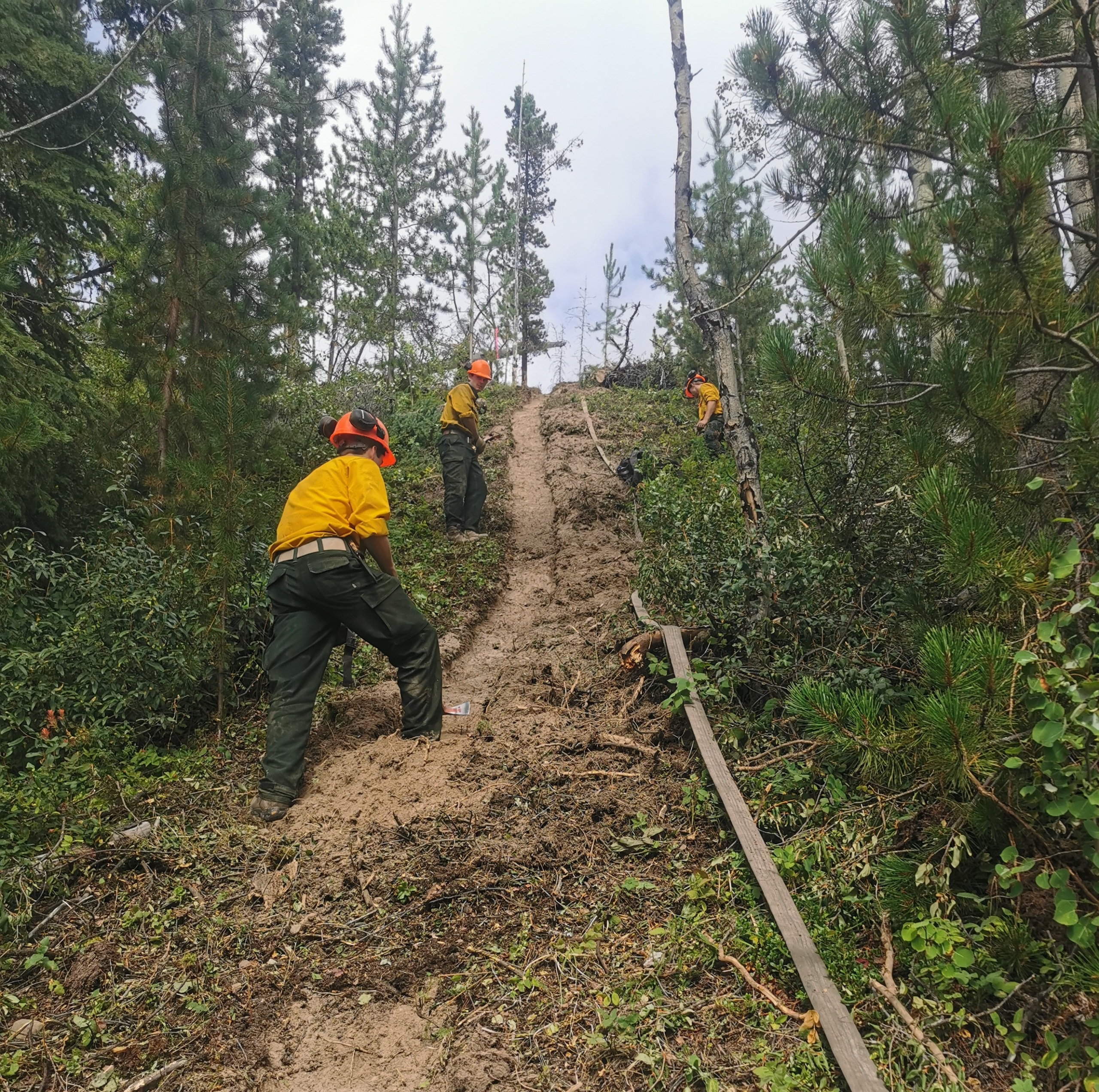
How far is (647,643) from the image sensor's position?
5.09 m

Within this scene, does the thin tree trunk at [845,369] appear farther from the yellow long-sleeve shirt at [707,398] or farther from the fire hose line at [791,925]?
the yellow long-sleeve shirt at [707,398]

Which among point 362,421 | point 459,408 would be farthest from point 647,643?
point 459,408

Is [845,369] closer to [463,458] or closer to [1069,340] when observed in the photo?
[1069,340]

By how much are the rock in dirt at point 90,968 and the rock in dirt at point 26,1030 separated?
17 cm

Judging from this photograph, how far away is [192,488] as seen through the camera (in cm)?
492

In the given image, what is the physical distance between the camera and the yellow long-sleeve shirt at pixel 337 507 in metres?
4.41

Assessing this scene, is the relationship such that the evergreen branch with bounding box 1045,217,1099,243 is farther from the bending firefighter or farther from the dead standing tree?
the bending firefighter

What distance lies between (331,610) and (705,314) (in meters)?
4.31

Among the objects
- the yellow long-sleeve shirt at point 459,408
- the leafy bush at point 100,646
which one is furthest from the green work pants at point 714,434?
the leafy bush at point 100,646

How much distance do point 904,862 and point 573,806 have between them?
5.40ft

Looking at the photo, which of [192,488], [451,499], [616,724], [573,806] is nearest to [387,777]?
[573,806]

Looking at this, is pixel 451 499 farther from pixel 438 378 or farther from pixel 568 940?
pixel 438 378

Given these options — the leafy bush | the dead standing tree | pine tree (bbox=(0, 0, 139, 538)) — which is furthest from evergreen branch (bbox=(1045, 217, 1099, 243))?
pine tree (bbox=(0, 0, 139, 538))

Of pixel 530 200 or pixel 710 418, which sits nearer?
pixel 710 418
